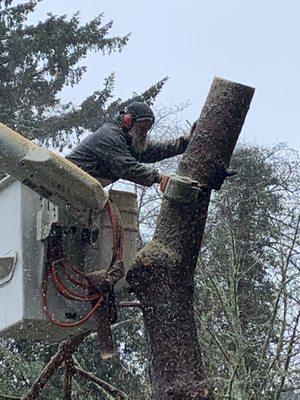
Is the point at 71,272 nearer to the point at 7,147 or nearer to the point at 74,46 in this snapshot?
the point at 7,147

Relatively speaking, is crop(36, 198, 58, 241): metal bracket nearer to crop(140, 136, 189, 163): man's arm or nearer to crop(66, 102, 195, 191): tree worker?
crop(66, 102, 195, 191): tree worker

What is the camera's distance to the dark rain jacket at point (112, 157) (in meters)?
4.77

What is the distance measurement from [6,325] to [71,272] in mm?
411

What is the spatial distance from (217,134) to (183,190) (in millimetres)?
334

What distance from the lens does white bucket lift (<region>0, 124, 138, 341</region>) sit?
173 inches

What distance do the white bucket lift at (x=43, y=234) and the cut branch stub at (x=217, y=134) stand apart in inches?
18.8

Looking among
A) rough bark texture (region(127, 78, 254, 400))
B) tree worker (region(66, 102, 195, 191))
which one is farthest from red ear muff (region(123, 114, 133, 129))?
rough bark texture (region(127, 78, 254, 400))

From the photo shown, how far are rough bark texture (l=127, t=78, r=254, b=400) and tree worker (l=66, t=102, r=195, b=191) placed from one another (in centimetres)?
36

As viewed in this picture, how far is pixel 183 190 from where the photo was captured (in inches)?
169

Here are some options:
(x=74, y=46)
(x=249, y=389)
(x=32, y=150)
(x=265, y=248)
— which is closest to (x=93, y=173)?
(x=32, y=150)

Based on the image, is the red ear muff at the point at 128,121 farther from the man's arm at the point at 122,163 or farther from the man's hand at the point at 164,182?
the man's hand at the point at 164,182

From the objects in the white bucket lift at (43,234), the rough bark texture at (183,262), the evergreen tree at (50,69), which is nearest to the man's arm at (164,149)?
the white bucket lift at (43,234)

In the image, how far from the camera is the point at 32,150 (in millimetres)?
4250

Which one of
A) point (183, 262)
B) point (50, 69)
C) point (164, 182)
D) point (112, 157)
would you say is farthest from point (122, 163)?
point (50, 69)
